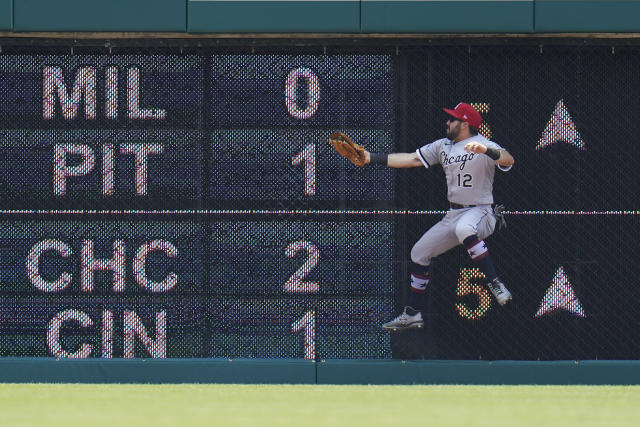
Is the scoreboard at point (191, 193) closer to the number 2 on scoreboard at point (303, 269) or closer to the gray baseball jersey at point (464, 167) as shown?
the number 2 on scoreboard at point (303, 269)

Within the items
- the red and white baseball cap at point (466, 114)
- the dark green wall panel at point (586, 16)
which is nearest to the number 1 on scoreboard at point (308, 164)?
the red and white baseball cap at point (466, 114)

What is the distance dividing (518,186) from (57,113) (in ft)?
11.2

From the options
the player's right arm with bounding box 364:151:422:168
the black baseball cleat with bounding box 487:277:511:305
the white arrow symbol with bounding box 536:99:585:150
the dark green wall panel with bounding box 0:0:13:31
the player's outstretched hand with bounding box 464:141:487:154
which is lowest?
the black baseball cleat with bounding box 487:277:511:305

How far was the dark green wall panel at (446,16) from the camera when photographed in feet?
34.0

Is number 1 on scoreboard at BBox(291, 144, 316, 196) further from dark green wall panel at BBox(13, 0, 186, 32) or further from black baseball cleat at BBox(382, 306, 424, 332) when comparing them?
dark green wall panel at BBox(13, 0, 186, 32)

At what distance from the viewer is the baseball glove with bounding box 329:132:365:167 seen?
10.3 meters

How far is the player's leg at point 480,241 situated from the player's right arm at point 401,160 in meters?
0.52

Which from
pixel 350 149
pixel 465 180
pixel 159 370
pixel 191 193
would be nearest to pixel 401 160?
pixel 350 149

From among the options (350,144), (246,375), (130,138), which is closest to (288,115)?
(350,144)

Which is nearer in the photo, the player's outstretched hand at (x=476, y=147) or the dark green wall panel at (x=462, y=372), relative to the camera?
the player's outstretched hand at (x=476, y=147)
